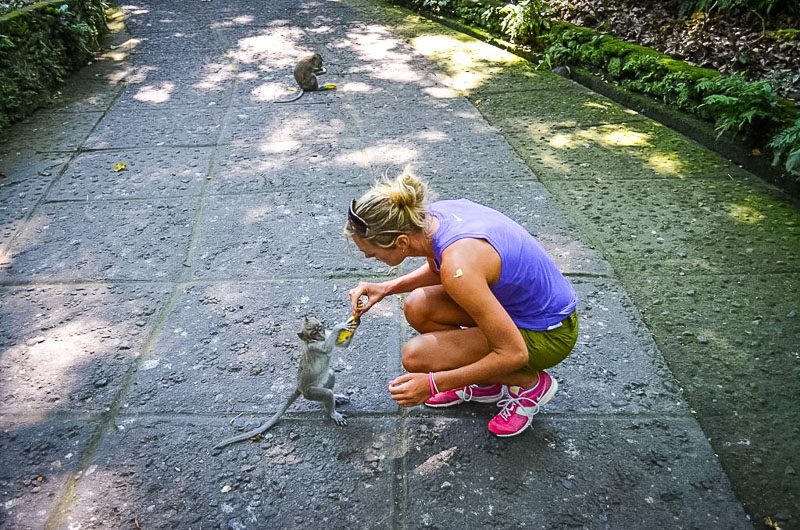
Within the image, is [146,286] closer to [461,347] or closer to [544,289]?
[461,347]

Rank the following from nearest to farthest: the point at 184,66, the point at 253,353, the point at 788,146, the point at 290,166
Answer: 1. the point at 253,353
2. the point at 788,146
3. the point at 290,166
4. the point at 184,66

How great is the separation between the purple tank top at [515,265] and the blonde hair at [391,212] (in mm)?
100

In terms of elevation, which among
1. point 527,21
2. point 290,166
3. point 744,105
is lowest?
point 290,166

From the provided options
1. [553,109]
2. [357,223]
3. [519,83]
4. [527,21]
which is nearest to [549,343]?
[357,223]

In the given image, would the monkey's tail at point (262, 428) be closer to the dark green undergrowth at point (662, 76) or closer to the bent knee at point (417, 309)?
the bent knee at point (417, 309)

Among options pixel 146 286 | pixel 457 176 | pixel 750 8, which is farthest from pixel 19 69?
pixel 750 8

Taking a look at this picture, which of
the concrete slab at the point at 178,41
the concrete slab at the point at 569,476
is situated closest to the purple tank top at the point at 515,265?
the concrete slab at the point at 569,476

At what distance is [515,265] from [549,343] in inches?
14.5

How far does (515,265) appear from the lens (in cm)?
200

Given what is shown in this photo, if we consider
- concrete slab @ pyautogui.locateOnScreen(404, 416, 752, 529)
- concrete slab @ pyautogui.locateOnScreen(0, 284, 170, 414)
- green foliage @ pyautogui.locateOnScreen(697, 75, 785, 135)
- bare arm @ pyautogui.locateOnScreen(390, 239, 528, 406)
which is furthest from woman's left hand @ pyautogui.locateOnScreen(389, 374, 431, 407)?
green foliage @ pyautogui.locateOnScreen(697, 75, 785, 135)

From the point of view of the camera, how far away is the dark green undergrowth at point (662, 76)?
4.02 metres

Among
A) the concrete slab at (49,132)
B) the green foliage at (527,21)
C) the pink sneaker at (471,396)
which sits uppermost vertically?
the green foliage at (527,21)

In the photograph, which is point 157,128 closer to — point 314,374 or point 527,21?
point 314,374

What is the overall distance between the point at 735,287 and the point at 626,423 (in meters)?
1.22
